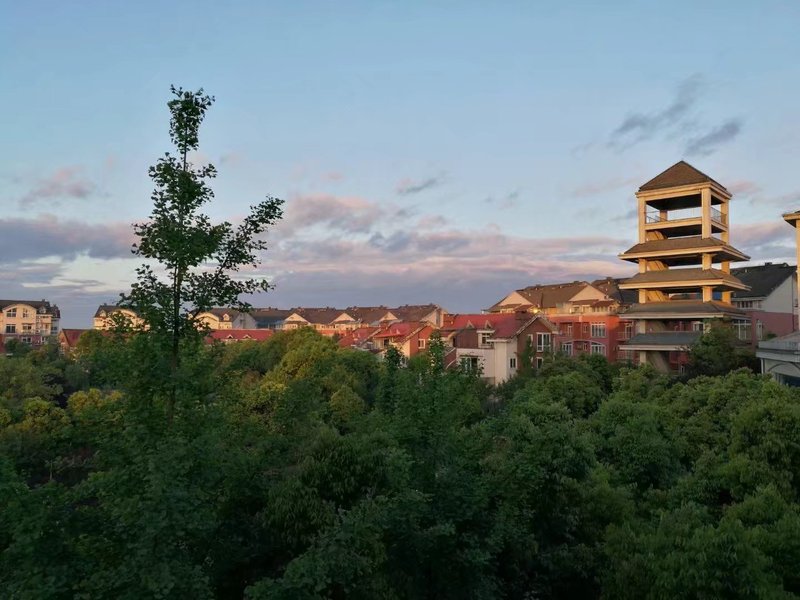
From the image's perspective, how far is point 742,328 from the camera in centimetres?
3716

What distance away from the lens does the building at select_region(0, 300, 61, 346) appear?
85688 millimetres

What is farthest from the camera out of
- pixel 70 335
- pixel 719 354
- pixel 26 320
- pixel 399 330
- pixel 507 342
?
pixel 26 320

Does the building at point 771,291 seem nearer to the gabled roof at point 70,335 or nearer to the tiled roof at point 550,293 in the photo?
the tiled roof at point 550,293

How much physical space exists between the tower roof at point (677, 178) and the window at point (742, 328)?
9.75 metres

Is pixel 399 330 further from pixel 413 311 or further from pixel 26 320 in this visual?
pixel 26 320

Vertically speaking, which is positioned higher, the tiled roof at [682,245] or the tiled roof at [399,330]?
the tiled roof at [682,245]

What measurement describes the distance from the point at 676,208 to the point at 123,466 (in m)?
42.8

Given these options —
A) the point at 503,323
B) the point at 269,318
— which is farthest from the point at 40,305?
the point at 503,323

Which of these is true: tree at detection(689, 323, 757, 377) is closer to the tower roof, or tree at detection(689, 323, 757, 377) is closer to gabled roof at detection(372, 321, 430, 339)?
the tower roof

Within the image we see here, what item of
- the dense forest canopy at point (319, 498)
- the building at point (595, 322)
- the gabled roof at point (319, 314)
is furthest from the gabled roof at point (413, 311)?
the dense forest canopy at point (319, 498)

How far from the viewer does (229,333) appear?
80.2 metres

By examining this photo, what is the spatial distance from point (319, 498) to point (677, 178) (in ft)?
126

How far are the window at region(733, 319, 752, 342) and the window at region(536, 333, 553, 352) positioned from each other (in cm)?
1411

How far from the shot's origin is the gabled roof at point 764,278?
48188 mm
